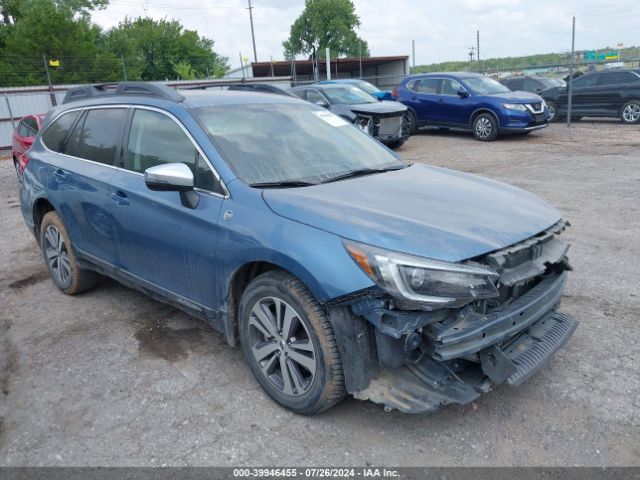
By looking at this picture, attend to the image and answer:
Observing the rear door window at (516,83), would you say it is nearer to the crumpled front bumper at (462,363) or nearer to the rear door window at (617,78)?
the rear door window at (617,78)

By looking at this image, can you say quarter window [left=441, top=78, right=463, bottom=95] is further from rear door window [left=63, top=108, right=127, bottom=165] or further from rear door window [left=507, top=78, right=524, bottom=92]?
rear door window [left=63, top=108, right=127, bottom=165]

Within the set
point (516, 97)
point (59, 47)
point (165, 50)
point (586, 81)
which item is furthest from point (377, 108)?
point (165, 50)

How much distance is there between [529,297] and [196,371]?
2111 mm

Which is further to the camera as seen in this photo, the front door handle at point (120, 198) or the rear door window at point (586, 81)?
the rear door window at point (586, 81)

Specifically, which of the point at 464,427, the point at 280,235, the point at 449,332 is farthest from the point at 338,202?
the point at 464,427

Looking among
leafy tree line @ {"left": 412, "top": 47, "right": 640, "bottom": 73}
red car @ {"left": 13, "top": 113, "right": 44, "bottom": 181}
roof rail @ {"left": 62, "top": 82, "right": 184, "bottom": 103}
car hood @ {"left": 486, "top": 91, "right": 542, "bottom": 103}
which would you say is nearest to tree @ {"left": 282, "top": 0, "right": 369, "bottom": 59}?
leafy tree line @ {"left": 412, "top": 47, "right": 640, "bottom": 73}

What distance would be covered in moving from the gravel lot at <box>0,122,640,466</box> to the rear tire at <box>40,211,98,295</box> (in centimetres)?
13

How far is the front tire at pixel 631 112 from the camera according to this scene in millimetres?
15508

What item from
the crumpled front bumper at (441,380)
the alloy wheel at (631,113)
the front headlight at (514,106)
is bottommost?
the crumpled front bumper at (441,380)

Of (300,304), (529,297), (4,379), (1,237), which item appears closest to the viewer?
(300,304)

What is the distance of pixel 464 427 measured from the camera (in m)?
2.88

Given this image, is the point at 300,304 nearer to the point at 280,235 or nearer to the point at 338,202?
the point at 280,235

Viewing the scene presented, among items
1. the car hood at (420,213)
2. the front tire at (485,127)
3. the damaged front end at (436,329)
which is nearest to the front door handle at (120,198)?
the car hood at (420,213)

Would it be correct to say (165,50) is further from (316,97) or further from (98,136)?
(98,136)
